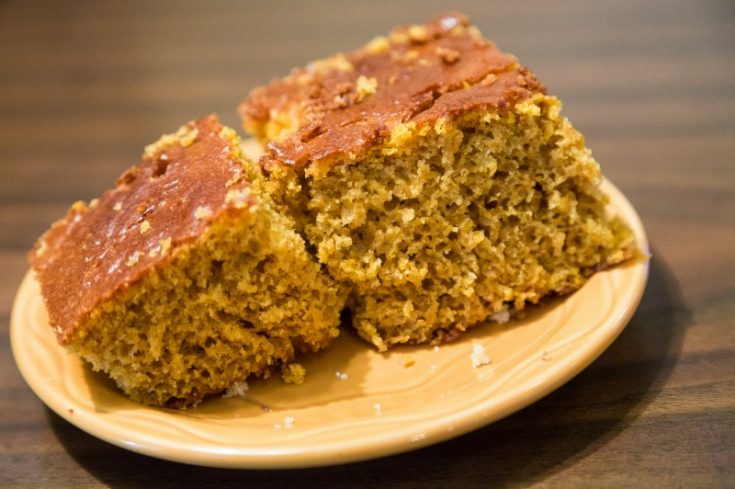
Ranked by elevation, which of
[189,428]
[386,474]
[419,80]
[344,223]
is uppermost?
[419,80]

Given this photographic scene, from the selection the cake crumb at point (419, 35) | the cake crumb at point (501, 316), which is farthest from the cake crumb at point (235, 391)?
the cake crumb at point (419, 35)

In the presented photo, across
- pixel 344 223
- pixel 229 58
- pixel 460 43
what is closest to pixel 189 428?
pixel 344 223

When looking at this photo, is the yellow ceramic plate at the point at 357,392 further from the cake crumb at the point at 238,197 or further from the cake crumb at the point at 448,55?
the cake crumb at the point at 448,55

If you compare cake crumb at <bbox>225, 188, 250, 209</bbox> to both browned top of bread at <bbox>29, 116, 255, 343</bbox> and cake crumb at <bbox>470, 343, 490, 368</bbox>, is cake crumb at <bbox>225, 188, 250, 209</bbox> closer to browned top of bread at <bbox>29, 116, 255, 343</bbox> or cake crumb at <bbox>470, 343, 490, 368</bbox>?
browned top of bread at <bbox>29, 116, 255, 343</bbox>

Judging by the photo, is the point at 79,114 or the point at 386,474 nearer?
the point at 386,474

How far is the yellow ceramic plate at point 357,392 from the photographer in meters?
1.60

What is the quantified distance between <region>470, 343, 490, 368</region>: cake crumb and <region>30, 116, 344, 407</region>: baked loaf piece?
383 mm

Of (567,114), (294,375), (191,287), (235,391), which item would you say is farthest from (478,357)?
(567,114)

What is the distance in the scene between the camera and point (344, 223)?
1893 millimetres

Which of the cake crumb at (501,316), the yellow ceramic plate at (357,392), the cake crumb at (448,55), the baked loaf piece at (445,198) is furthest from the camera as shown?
the cake crumb at (448,55)

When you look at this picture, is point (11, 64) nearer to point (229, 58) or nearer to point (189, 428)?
point (229, 58)

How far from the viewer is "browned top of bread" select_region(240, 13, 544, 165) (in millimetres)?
1877

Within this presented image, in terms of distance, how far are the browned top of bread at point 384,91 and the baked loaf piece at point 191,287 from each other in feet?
0.77

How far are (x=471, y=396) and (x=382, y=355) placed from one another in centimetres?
39
